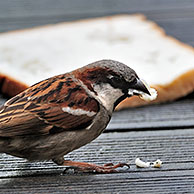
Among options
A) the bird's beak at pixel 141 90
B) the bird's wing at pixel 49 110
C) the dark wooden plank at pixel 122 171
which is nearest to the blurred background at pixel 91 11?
the dark wooden plank at pixel 122 171

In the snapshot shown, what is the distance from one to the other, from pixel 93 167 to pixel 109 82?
0.45 metres

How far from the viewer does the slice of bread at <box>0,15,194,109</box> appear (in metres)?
3.80

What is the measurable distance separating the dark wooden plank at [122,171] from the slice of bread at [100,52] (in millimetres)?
632

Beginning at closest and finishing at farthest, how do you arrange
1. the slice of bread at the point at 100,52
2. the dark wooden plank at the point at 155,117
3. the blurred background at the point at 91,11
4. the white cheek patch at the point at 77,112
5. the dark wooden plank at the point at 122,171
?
the dark wooden plank at the point at 122,171 < the white cheek patch at the point at 77,112 < the dark wooden plank at the point at 155,117 < the slice of bread at the point at 100,52 < the blurred background at the point at 91,11

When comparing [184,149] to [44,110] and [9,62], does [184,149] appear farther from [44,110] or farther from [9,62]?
[9,62]

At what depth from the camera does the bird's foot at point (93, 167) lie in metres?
2.51

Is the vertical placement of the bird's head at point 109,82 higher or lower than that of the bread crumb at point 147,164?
higher

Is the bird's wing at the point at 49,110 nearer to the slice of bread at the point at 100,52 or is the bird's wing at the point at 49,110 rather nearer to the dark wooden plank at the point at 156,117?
the dark wooden plank at the point at 156,117

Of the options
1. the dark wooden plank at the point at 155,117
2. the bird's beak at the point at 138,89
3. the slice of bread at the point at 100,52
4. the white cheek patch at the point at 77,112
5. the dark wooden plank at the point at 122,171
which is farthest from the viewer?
the slice of bread at the point at 100,52

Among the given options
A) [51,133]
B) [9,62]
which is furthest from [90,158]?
[9,62]

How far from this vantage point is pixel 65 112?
8.20 feet

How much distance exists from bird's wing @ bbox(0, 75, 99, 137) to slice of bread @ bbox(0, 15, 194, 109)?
3.27 feet

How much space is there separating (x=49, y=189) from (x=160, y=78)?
1.77 m

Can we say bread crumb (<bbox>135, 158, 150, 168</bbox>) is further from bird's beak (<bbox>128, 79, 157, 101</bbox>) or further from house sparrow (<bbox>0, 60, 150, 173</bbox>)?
bird's beak (<bbox>128, 79, 157, 101</bbox>)
